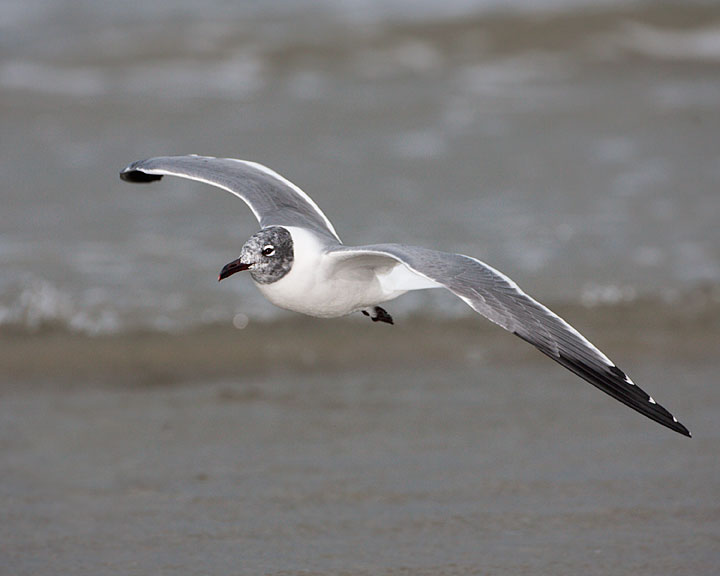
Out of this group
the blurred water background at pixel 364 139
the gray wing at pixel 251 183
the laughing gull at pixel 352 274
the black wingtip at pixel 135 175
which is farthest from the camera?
the blurred water background at pixel 364 139

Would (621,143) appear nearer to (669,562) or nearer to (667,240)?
(667,240)

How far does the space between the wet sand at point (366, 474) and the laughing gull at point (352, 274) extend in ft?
2.33

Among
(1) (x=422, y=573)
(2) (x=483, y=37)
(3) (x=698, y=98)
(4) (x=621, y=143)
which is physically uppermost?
(2) (x=483, y=37)

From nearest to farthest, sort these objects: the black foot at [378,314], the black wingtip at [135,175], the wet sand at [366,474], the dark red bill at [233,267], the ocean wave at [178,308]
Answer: the dark red bill at [233,267] → the wet sand at [366,474] → the black foot at [378,314] → the black wingtip at [135,175] → the ocean wave at [178,308]

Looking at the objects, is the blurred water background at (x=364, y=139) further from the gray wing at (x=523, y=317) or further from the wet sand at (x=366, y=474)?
the gray wing at (x=523, y=317)

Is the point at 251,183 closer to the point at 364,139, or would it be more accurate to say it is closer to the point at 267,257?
the point at 267,257

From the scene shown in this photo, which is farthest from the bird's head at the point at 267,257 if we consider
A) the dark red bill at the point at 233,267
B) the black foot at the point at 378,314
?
the black foot at the point at 378,314

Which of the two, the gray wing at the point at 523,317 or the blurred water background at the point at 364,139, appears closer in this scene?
the gray wing at the point at 523,317

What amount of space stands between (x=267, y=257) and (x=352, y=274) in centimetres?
36

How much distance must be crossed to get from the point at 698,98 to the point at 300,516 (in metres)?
7.17

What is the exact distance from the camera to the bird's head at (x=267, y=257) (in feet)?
12.7

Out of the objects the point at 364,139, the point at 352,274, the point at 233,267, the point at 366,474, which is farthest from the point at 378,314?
the point at 364,139

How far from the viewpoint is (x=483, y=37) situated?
11609 millimetres

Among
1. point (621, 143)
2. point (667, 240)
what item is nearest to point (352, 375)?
point (667, 240)
